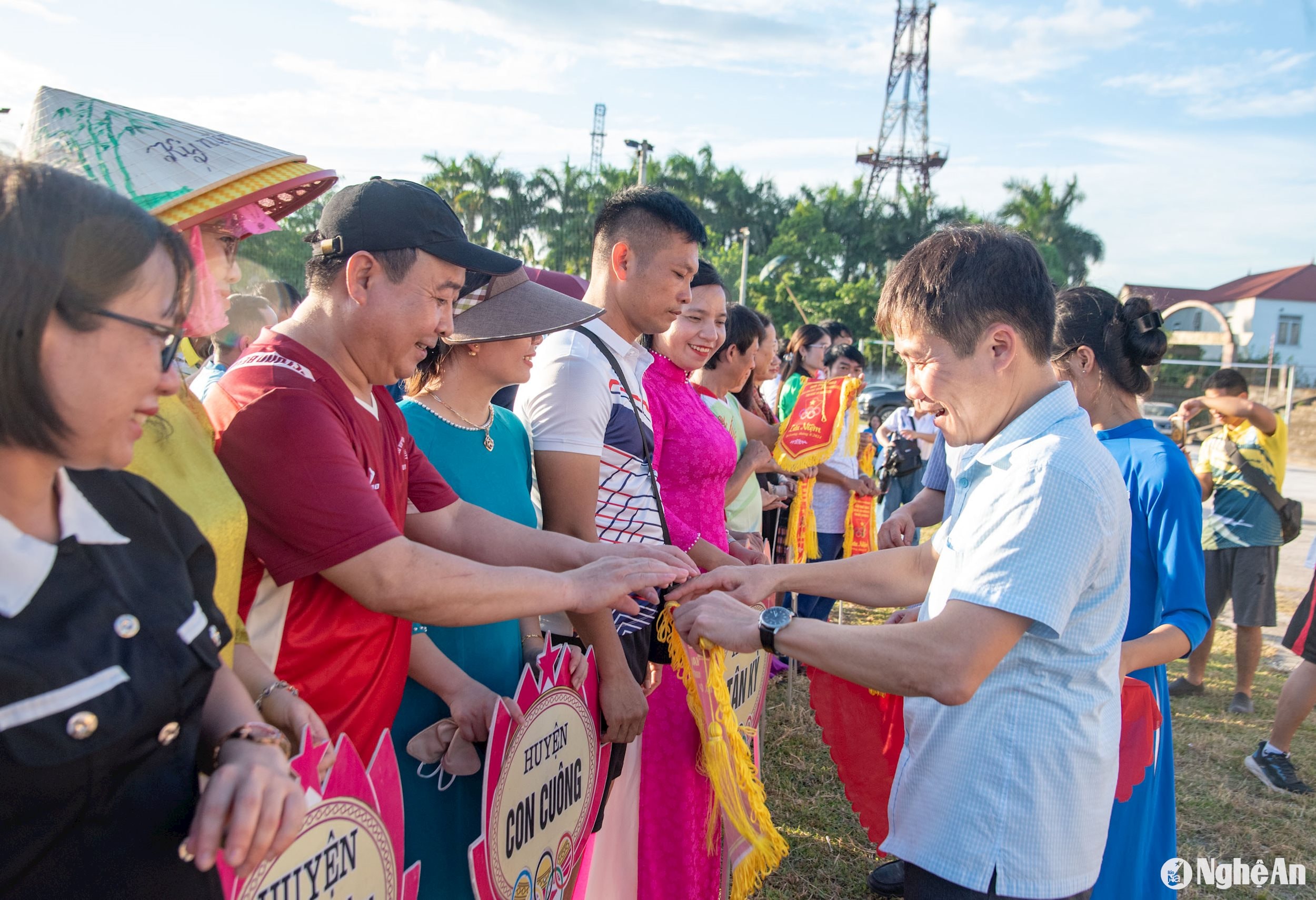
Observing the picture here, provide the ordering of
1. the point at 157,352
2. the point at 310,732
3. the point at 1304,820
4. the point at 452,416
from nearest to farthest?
1. the point at 157,352
2. the point at 310,732
3. the point at 452,416
4. the point at 1304,820

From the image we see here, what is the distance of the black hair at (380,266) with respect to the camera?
175 cm

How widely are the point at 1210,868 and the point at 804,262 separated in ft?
127

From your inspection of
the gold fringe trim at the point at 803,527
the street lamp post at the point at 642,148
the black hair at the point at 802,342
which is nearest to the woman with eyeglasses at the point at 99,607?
the gold fringe trim at the point at 803,527

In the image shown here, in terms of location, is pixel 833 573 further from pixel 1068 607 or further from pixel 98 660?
pixel 98 660

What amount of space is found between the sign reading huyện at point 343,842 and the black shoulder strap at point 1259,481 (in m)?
5.89

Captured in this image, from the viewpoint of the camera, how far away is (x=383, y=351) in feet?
5.78

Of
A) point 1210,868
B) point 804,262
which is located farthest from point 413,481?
point 804,262

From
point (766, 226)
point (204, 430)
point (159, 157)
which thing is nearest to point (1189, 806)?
point (204, 430)

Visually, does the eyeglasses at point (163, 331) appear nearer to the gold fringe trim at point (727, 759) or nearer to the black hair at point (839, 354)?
the gold fringe trim at point (727, 759)

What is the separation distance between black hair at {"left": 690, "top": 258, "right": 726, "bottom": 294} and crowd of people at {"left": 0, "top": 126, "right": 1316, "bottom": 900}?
0.81 m

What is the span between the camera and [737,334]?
4.93 metres

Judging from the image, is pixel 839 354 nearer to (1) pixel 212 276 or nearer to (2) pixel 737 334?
(2) pixel 737 334

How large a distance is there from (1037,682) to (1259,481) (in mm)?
4994

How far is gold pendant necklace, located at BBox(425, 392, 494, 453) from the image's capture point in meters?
2.21
